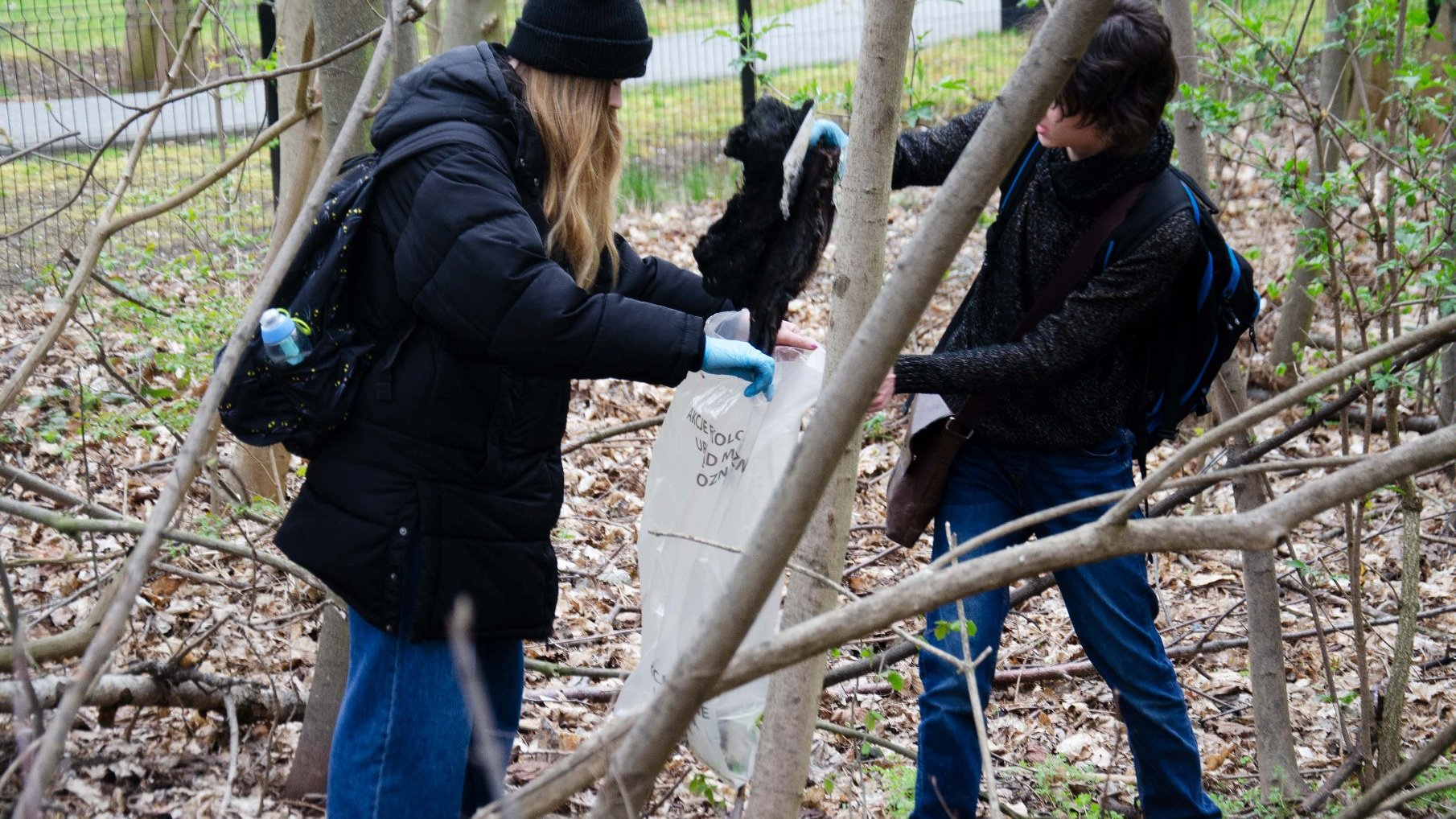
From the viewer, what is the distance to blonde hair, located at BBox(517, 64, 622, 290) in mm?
2156

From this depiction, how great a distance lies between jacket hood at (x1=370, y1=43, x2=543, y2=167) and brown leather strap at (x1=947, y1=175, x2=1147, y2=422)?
42.9 inches

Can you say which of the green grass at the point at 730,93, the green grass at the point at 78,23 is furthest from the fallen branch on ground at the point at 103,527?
the green grass at the point at 730,93

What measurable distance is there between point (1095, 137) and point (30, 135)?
25.7 feet

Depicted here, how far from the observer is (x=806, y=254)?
2369mm

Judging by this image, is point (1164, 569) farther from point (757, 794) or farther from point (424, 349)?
point (424, 349)

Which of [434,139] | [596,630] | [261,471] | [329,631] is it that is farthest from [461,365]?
[261,471]

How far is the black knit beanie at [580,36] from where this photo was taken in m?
2.10

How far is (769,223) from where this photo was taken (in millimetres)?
2400

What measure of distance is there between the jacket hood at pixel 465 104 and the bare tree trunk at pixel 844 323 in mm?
580

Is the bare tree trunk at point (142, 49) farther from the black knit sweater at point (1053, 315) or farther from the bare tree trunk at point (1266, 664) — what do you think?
the bare tree trunk at point (1266, 664)

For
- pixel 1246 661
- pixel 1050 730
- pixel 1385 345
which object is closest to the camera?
pixel 1385 345

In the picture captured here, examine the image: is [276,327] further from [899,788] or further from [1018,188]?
[899,788]

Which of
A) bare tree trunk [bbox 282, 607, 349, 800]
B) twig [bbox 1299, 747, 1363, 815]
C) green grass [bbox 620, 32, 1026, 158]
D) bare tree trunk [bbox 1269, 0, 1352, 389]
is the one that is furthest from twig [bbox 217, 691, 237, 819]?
green grass [bbox 620, 32, 1026, 158]

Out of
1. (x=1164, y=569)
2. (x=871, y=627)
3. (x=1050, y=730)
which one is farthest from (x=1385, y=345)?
(x=1164, y=569)
